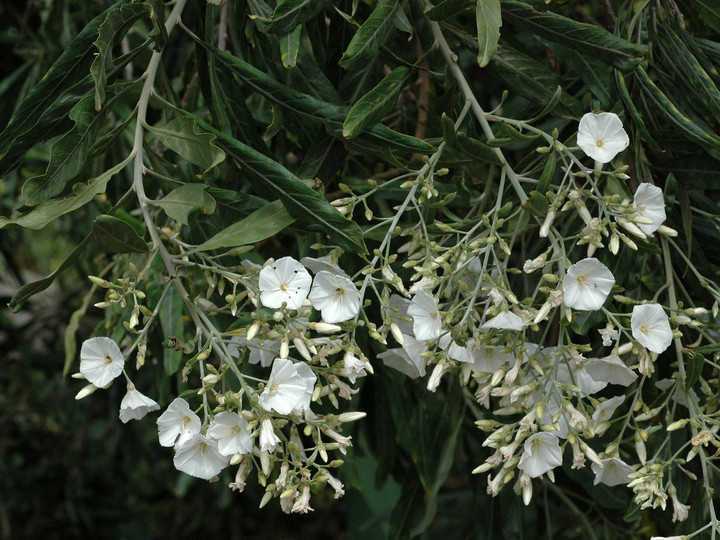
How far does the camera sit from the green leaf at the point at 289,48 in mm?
1184

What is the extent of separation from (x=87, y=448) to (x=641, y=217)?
11.6ft

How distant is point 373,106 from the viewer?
1168 mm

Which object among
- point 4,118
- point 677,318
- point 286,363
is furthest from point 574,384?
point 4,118

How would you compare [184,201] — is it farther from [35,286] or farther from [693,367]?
[693,367]

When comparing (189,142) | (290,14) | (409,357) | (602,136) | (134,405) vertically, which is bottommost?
(409,357)

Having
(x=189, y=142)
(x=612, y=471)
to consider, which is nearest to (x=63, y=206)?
(x=189, y=142)

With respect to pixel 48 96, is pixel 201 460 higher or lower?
lower

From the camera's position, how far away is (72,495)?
394cm

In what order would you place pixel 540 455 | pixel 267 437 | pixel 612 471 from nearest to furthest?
pixel 267 437 → pixel 540 455 → pixel 612 471

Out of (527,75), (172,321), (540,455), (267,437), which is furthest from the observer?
(172,321)

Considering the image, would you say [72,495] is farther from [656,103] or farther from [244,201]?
[656,103]

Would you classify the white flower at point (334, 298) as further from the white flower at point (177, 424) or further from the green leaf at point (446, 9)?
the green leaf at point (446, 9)

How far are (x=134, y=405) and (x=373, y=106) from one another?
57cm

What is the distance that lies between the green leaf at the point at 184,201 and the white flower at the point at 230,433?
29 centimetres
